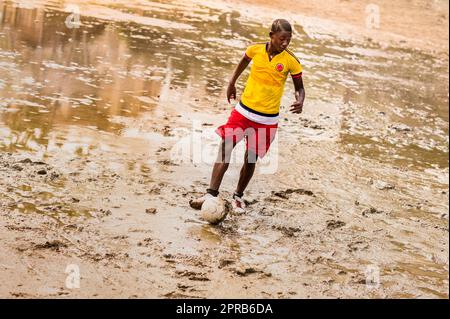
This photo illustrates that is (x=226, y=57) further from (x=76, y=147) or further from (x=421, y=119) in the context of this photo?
(x=76, y=147)

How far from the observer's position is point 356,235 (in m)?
5.36

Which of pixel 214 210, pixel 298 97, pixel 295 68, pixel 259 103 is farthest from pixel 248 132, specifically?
pixel 214 210

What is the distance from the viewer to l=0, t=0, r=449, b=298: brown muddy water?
4312 mm

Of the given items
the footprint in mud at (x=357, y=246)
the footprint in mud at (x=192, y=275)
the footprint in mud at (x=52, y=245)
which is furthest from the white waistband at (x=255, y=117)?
the footprint in mud at (x=52, y=245)

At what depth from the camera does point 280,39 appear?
4.93 meters

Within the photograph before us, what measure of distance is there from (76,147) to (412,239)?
3.37 metres

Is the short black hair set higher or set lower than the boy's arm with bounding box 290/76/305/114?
higher

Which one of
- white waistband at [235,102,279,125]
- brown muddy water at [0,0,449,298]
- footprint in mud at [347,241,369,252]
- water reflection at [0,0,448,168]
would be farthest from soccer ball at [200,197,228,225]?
water reflection at [0,0,448,168]

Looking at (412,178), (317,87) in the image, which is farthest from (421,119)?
(412,178)

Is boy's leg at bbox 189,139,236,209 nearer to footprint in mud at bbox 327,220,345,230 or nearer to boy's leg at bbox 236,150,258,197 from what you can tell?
boy's leg at bbox 236,150,258,197

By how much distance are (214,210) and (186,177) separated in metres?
1.09

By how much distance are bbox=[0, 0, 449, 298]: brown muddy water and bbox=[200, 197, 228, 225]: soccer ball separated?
77 mm

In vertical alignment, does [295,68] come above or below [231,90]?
above

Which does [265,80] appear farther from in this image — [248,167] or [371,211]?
[371,211]
